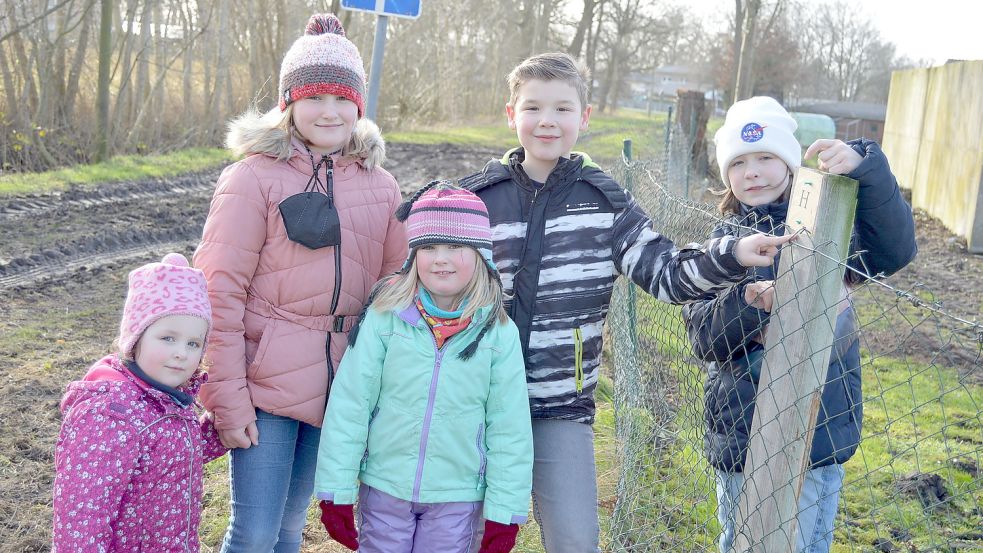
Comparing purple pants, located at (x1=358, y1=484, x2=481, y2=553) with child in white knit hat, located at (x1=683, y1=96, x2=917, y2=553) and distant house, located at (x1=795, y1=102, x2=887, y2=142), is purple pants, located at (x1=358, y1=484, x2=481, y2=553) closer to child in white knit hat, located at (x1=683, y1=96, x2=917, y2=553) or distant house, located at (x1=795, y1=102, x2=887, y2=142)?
child in white knit hat, located at (x1=683, y1=96, x2=917, y2=553)

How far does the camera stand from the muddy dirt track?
12.8 ft

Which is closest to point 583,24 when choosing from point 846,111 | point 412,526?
point 846,111

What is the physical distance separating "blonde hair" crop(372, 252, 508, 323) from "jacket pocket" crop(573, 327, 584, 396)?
0.23 m

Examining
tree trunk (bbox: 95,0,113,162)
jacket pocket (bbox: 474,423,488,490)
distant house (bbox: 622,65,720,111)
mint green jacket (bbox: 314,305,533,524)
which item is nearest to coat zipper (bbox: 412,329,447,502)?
mint green jacket (bbox: 314,305,533,524)

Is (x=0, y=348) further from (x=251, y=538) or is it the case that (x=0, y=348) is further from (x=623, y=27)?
(x=623, y=27)

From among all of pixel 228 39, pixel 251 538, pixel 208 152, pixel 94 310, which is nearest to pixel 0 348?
pixel 94 310

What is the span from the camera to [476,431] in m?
2.46

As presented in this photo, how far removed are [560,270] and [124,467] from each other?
1285 mm

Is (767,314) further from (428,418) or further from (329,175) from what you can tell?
(329,175)

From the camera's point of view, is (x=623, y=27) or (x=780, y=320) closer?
(x=780, y=320)

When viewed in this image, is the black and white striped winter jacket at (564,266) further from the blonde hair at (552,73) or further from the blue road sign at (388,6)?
the blue road sign at (388,6)

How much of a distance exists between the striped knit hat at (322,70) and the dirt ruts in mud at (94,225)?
480cm

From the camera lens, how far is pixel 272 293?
8.21ft

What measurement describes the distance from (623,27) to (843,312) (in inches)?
1701
